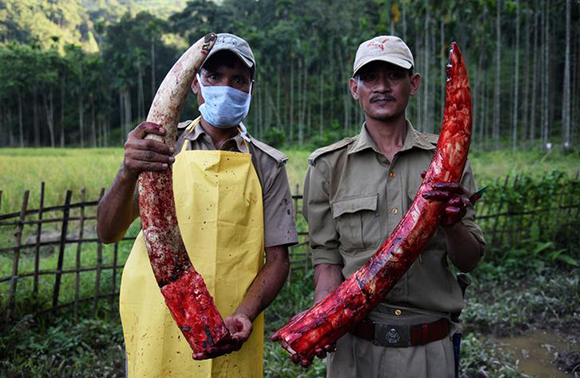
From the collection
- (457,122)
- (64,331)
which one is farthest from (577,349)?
(64,331)

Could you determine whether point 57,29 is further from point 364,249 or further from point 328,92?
point 328,92

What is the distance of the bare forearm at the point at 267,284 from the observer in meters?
2.02

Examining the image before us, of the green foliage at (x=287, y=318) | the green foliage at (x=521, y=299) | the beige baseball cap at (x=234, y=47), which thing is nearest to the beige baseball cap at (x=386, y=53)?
the beige baseball cap at (x=234, y=47)

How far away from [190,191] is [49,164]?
13.7m

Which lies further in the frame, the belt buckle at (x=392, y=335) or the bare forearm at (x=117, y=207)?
the belt buckle at (x=392, y=335)

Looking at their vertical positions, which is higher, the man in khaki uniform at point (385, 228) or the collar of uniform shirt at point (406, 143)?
the collar of uniform shirt at point (406, 143)

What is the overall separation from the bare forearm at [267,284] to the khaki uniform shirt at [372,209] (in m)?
0.21

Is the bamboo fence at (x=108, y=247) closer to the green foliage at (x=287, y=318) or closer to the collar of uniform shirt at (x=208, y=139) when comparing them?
the green foliage at (x=287, y=318)

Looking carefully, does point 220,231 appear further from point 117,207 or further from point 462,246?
point 462,246

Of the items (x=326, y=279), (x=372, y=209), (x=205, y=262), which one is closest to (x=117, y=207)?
(x=205, y=262)

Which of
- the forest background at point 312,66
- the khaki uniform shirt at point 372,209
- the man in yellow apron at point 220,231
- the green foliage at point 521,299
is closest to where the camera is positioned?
the man in yellow apron at point 220,231

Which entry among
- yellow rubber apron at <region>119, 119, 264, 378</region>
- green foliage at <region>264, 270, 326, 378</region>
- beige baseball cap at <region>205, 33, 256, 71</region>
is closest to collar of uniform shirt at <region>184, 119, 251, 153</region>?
yellow rubber apron at <region>119, 119, 264, 378</region>

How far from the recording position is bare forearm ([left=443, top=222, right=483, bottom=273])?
1895 millimetres

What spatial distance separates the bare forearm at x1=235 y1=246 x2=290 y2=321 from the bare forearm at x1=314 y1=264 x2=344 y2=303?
163 millimetres
